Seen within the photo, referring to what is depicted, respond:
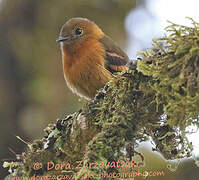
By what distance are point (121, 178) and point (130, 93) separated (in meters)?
0.66

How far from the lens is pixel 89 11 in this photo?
7.16m

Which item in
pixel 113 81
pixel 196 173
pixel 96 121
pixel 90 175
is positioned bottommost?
pixel 90 175

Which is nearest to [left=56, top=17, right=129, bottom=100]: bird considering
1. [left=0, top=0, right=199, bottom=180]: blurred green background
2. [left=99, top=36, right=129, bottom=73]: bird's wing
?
[left=99, top=36, right=129, bottom=73]: bird's wing

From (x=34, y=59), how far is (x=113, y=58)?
271 cm

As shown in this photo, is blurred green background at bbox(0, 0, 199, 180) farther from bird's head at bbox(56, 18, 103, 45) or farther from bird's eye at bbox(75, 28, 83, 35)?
bird's eye at bbox(75, 28, 83, 35)

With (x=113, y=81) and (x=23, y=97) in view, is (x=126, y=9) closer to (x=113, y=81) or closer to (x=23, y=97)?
(x=23, y=97)

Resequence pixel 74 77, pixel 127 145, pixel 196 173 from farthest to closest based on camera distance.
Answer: pixel 196 173, pixel 74 77, pixel 127 145

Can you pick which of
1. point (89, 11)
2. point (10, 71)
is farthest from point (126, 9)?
point (10, 71)

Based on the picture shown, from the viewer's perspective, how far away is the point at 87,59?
4535 millimetres

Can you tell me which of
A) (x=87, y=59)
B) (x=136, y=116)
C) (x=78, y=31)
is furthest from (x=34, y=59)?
(x=136, y=116)

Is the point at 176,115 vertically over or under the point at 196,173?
under

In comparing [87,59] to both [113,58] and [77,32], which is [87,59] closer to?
[113,58]

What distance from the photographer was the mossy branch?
213cm

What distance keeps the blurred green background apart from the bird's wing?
2002mm
